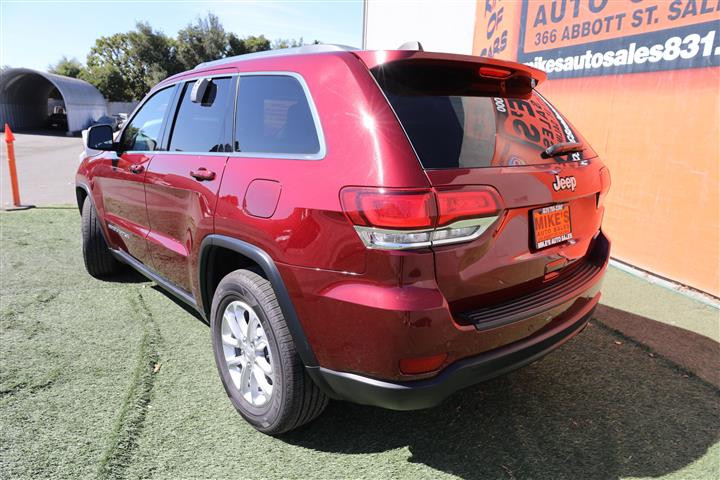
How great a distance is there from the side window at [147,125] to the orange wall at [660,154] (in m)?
4.34

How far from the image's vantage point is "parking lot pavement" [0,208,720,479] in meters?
2.27

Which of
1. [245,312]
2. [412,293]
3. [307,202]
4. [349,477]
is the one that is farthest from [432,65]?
[349,477]

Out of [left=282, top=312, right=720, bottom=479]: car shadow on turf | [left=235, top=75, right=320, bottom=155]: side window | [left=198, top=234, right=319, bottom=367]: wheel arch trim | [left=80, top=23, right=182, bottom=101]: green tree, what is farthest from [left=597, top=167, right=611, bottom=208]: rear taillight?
[left=80, top=23, right=182, bottom=101]: green tree

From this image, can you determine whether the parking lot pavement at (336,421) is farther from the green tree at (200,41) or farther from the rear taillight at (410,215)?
the green tree at (200,41)

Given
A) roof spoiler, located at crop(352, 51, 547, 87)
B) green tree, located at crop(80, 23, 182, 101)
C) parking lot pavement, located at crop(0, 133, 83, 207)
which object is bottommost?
parking lot pavement, located at crop(0, 133, 83, 207)

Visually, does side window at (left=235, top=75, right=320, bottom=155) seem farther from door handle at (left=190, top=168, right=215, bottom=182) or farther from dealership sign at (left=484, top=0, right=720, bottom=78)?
dealership sign at (left=484, top=0, right=720, bottom=78)

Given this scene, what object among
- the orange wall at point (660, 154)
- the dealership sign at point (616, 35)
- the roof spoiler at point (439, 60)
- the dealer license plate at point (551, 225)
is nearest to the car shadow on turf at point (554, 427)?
the dealer license plate at point (551, 225)

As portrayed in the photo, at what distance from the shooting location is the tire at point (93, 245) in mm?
4496

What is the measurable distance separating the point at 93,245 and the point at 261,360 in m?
2.92

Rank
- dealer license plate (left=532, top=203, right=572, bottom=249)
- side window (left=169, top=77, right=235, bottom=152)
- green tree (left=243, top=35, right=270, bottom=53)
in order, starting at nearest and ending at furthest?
1. dealer license plate (left=532, top=203, right=572, bottom=249)
2. side window (left=169, top=77, right=235, bottom=152)
3. green tree (left=243, top=35, right=270, bottom=53)

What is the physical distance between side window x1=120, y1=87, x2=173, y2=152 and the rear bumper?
2.23 m

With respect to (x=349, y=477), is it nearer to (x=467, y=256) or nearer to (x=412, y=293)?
(x=412, y=293)

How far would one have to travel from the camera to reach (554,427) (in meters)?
2.55

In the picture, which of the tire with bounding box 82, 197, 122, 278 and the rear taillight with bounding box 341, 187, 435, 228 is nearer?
the rear taillight with bounding box 341, 187, 435, 228
